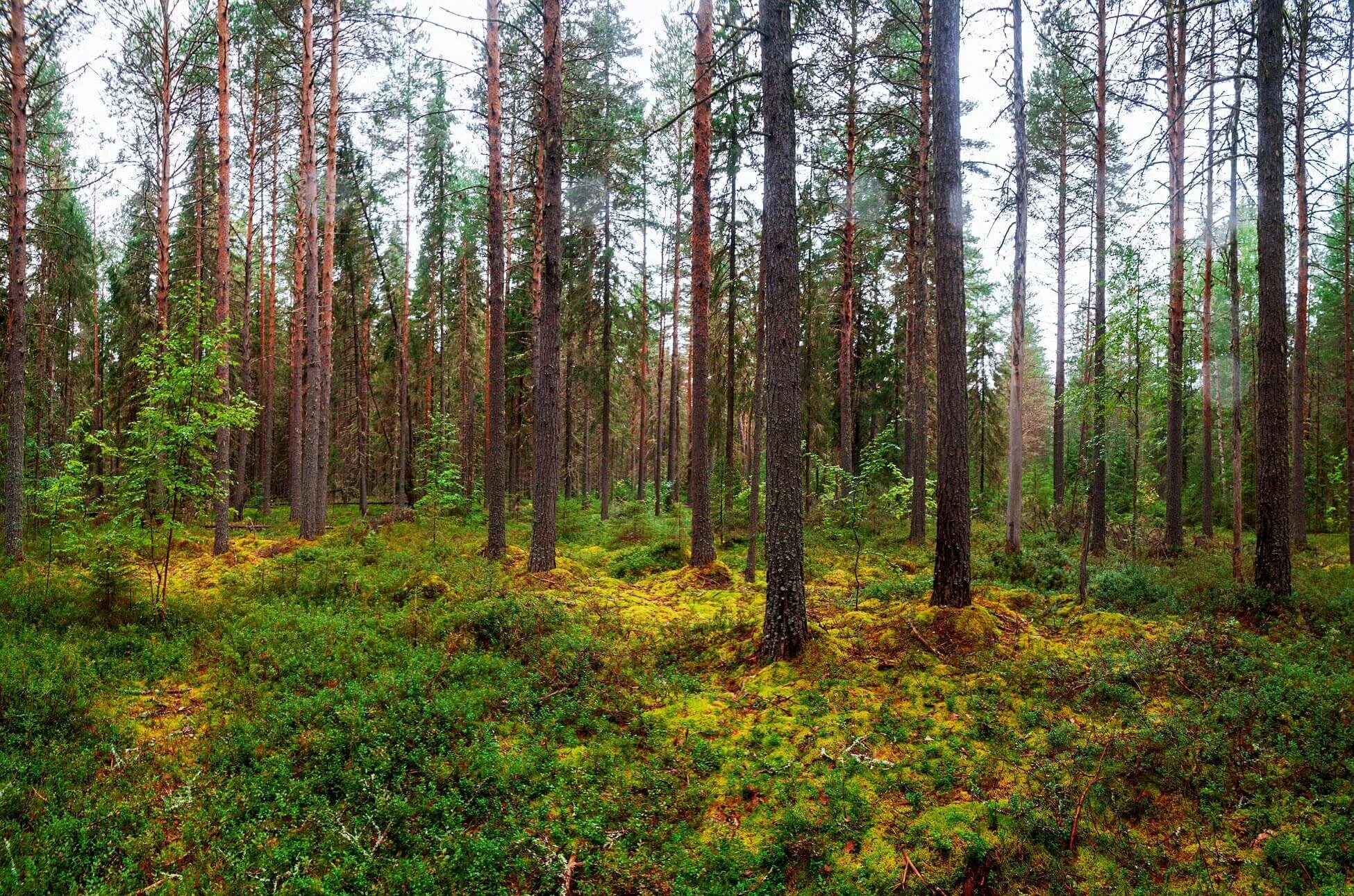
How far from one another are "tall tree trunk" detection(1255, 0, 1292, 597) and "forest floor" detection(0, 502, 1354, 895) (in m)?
0.90

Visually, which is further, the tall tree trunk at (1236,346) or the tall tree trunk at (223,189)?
the tall tree trunk at (223,189)

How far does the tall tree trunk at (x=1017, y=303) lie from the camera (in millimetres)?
11875

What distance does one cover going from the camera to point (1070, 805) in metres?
4.39

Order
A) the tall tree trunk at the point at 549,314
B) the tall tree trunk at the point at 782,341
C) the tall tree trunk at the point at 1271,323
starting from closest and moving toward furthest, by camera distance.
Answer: the tall tree trunk at the point at 782,341 → the tall tree trunk at the point at 1271,323 → the tall tree trunk at the point at 549,314

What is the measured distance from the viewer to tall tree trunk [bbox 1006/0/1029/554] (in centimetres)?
1188

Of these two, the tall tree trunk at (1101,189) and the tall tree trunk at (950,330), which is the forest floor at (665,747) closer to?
the tall tree trunk at (950,330)

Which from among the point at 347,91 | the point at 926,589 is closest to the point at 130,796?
the point at 926,589

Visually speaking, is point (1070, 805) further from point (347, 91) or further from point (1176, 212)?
point (347, 91)

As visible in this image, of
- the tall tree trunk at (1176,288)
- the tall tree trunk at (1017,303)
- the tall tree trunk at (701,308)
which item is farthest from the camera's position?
the tall tree trunk at (1176,288)

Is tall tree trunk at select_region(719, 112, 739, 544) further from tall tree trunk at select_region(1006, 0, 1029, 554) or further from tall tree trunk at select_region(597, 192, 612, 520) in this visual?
tall tree trunk at select_region(1006, 0, 1029, 554)

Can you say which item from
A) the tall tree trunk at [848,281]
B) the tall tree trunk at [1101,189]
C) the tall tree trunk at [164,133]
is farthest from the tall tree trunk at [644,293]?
the tall tree trunk at [1101,189]

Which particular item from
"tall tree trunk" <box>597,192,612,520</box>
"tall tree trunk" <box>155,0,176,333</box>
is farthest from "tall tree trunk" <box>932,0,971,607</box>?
"tall tree trunk" <box>155,0,176,333</box>

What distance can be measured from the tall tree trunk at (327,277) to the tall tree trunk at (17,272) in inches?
198

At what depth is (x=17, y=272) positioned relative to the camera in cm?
1148
